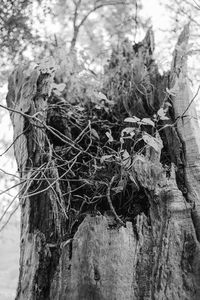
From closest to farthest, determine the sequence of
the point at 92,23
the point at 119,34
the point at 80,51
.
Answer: the point at 80,51, the point at 119,34, the point at 92,23

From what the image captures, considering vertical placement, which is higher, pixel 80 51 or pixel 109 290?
pixel 80 51

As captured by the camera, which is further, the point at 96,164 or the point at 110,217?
the point at 96,164

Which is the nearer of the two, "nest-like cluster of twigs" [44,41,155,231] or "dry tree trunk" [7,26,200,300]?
"dry tree trunk" [7,26,200,300]

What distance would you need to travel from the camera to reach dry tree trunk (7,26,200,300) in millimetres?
1651

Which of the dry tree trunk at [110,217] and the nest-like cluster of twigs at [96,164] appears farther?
the nest-like cluster of twigs at [96,164]

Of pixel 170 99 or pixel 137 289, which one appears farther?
pixel 170 99

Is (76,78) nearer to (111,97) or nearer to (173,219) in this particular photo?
(111,97)

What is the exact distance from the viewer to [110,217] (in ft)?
6.21

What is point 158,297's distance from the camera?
1.58 m

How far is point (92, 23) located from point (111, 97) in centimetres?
348

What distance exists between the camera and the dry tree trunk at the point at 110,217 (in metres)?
1.65

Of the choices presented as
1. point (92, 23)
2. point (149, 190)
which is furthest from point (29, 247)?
point (92, 23)

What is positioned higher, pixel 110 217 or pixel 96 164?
pixel 96 164

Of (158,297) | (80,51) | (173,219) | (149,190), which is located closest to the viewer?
(158,297)
